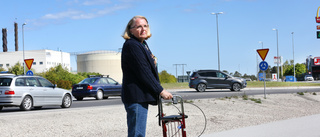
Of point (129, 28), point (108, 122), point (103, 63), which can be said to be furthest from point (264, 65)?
point (103, 63)

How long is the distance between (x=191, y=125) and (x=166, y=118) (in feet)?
20.5

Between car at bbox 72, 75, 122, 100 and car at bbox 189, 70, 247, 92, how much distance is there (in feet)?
29.3

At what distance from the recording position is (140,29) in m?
4.09

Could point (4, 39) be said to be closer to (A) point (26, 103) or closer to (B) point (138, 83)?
(A) point (26, 103)

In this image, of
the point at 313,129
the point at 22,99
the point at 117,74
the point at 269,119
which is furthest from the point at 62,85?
the point at 117,74

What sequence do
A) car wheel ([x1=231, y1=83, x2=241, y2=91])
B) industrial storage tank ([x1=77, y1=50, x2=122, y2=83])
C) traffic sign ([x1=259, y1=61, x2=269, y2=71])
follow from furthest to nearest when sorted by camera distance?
industrial storage tank ([x1=77, y1=50, x2=122, y2=83])
car wheel ([x1=231, y1=83, x2=241, y2=91])
traffic sign ([x1=259, y1=61, x2=269, y2=71])

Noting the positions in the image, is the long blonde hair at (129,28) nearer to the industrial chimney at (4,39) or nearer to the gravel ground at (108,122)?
the gravel ground at (108,122)

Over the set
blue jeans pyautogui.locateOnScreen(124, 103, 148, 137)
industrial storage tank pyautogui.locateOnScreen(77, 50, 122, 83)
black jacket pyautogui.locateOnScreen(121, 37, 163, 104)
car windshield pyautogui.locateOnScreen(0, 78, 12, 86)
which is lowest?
blue jeans pyautogui.locateOnScreen(124, 103, 148, 137)

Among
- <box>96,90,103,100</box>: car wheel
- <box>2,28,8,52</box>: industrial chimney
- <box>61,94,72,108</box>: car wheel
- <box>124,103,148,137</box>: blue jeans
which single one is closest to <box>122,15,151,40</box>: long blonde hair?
<box>124,103,148,137</box>: blue jeans

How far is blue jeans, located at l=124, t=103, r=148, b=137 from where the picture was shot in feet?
12.9

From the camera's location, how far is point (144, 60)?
153 inches

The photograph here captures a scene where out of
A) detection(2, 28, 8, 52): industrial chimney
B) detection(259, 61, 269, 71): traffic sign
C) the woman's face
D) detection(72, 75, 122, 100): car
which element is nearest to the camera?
the woman's face

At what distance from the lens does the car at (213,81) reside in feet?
108

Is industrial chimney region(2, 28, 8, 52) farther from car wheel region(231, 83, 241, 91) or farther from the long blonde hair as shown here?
the long blonde hair
